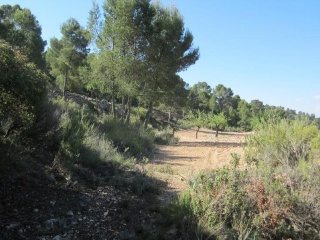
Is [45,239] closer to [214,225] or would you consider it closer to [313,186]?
[214,225]

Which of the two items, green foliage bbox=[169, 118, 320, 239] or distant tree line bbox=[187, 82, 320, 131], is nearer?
green foliage bbox=[169, 118, 320, 239]

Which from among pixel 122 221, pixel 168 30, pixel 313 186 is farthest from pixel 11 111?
pixel 168 30

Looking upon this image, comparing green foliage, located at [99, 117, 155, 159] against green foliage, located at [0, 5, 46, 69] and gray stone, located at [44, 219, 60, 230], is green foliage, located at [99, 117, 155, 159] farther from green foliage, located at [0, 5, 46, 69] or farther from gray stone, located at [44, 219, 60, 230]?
green foliage, located at [0, 5, 46, 69]

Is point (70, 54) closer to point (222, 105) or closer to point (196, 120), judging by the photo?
point (196, 120)

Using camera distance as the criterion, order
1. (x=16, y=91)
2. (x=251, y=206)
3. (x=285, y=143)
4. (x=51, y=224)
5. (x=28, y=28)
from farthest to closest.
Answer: (x=28, y=28) < (x=285, y=143) < (x=16, y=91) < (x=251, y=206) < (x=51, y=224)

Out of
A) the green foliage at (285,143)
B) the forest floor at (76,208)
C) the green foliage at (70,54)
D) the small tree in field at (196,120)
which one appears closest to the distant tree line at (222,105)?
the small tree in field at (196,120)

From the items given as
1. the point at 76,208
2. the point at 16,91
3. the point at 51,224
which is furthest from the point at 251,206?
the point at 16,91

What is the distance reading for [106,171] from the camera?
6.20m

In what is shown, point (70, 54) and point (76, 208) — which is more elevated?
point (70, 54)

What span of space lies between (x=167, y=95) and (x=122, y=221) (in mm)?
15481

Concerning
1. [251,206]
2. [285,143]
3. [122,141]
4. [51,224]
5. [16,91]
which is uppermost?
[16,91]

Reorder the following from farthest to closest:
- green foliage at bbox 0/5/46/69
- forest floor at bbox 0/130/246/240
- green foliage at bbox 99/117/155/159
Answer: green foliage at bbox 0/5/46/69 → green foliage at bbox 99/117/155/159 → forest floor at bbox 0/130/246/240

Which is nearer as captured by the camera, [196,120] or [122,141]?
[122,141]

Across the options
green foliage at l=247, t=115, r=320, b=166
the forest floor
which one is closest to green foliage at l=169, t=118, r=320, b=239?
the forest floor
